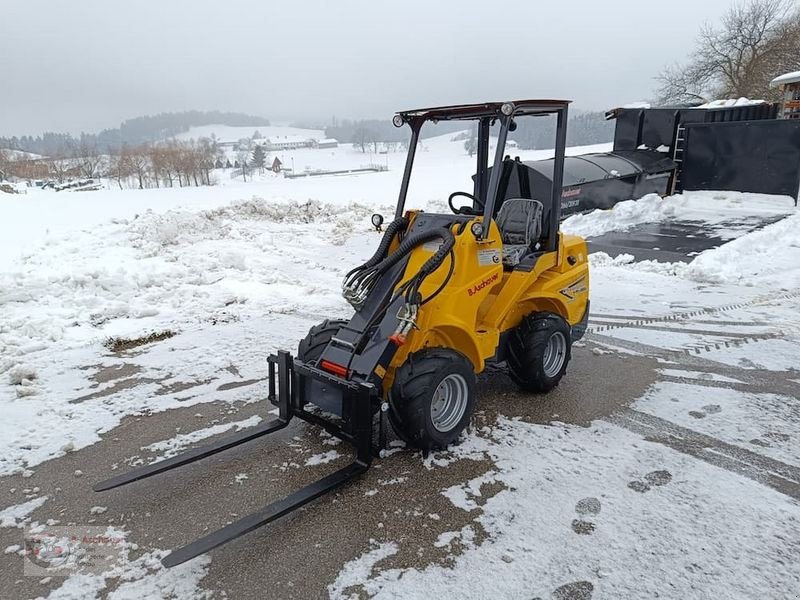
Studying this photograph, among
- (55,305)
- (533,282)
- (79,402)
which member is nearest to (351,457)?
(533,282)

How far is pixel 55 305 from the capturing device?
7062mm

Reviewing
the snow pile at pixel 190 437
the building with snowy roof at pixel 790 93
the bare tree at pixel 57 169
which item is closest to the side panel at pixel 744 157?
the building with snowy roof at pixel 790 93

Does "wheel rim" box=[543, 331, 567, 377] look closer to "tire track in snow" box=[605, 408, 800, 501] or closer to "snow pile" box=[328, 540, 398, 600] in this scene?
"tire track in snow" box=[605, 408, 800, 501]

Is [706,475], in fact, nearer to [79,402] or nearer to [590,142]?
[79,402]

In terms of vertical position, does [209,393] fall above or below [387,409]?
below

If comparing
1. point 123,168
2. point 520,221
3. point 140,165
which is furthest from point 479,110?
point 123,168

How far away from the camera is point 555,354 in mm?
4988

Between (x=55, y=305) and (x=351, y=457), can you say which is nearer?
(x=351, y=457)

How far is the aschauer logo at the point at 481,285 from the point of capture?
4.10 metres

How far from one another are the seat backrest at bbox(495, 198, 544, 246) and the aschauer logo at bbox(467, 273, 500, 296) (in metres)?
0.79

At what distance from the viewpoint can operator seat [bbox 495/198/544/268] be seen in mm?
4902

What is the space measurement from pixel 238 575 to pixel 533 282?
3.18 metres

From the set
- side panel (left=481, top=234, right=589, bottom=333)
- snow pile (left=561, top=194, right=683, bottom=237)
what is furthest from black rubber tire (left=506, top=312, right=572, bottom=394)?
snow pile (left=561, top=194, right=683, bottom=237)

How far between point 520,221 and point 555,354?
125cm
